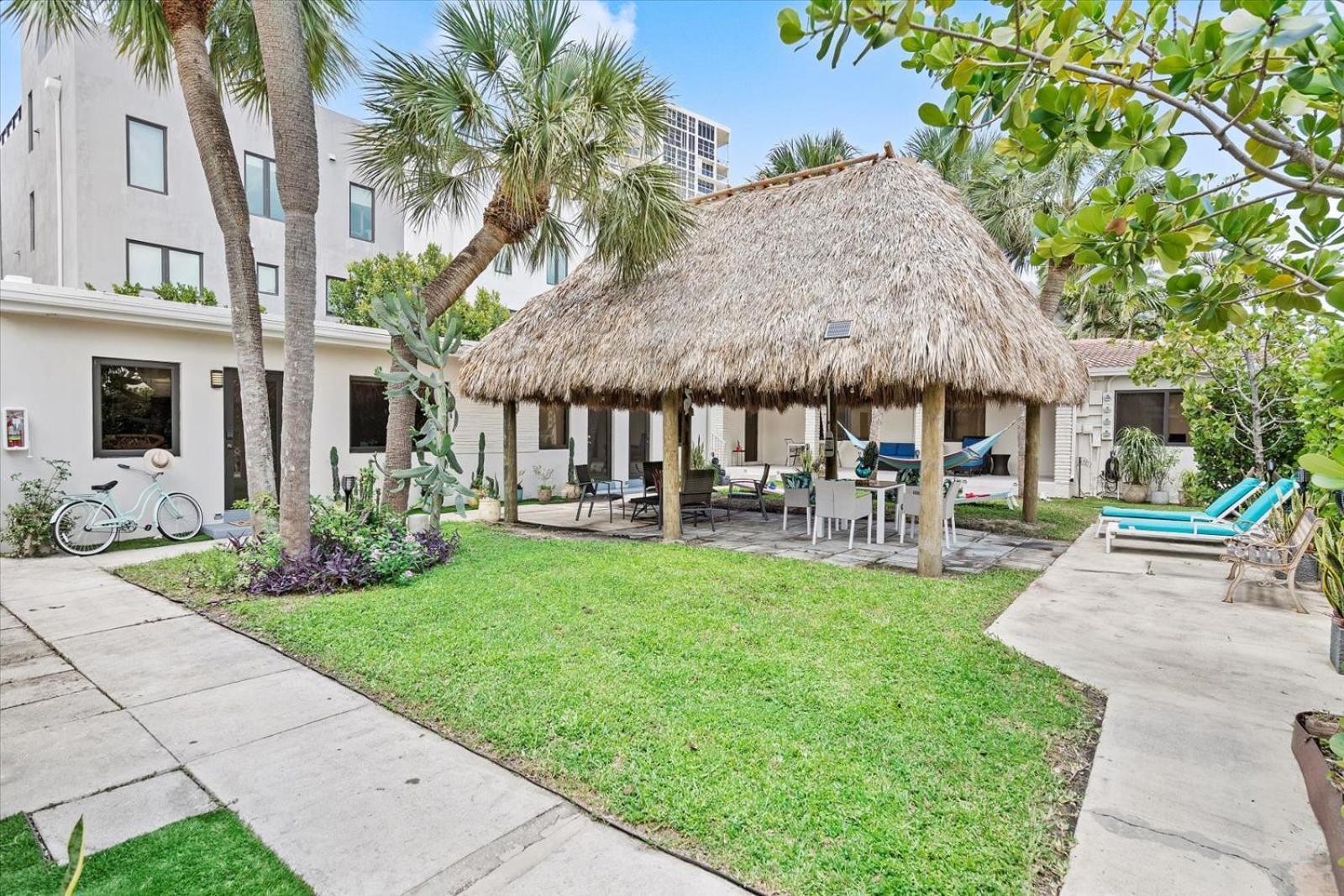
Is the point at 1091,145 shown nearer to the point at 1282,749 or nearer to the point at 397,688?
the point at 1282,749

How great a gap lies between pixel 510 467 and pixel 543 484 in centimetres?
356

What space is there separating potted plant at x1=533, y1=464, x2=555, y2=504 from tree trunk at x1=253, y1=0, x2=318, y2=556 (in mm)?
7346

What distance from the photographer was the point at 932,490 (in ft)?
22.4

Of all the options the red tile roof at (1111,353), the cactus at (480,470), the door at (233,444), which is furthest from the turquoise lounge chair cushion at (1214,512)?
the door at (233,444)

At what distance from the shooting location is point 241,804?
274cm

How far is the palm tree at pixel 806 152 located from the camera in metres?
13.9

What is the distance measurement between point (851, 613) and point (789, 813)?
2.88 metres

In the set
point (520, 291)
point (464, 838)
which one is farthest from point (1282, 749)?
point (520, 291)

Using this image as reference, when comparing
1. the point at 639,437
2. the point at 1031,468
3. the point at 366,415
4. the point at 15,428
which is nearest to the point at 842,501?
the point at 1031,468

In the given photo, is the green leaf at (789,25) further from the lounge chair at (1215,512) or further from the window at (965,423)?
the window at (965,423)

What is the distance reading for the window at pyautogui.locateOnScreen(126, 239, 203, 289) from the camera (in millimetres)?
14609

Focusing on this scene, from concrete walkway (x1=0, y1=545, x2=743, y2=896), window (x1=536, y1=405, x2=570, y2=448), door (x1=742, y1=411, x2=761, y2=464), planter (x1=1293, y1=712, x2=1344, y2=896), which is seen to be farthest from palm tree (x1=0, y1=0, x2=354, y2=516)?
door (x1=742, y1=411, x2=761, y2=464)

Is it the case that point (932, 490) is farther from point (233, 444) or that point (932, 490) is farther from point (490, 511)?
point (233, 444)

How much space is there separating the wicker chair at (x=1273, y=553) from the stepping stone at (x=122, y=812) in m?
7.84
